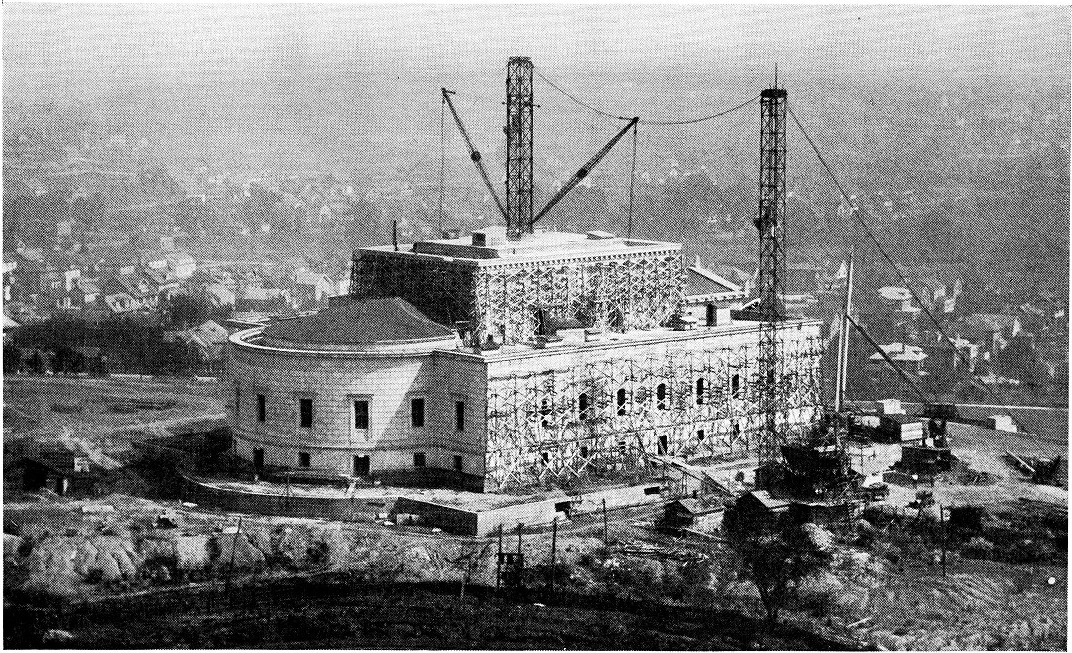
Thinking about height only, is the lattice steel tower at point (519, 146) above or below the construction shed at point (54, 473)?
above

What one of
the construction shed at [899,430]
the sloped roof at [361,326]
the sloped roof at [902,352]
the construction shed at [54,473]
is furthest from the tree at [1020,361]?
the construction shed at [54,473]

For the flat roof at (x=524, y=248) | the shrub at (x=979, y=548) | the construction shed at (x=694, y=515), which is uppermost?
the flat roof at (x=524, y=248)

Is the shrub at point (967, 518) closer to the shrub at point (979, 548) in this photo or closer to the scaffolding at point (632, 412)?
the shrub at point (979, 548)

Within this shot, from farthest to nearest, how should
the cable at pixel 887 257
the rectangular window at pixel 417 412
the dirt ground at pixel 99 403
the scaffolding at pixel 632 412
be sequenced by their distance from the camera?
the cable at pixel 887 257, the dirt ground at pixel 99 403, the rectangular window at pixel 417 412, the scaffolding at pixel 632 412

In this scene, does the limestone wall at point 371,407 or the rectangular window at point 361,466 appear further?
the rectangular window at point 361,466

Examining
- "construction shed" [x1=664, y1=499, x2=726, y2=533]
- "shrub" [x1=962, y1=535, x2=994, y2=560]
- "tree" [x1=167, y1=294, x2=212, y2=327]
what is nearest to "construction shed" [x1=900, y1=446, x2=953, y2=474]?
"shrub" [x1=962, y1=535, x2=994, y2=560]

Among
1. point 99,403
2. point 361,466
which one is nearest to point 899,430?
point 361,466

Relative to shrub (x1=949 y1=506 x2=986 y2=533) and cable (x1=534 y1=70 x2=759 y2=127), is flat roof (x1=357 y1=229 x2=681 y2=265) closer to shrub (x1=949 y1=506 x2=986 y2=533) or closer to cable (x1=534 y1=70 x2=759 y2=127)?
cable (x1=534 y1=70 x2=759 y2=127)
